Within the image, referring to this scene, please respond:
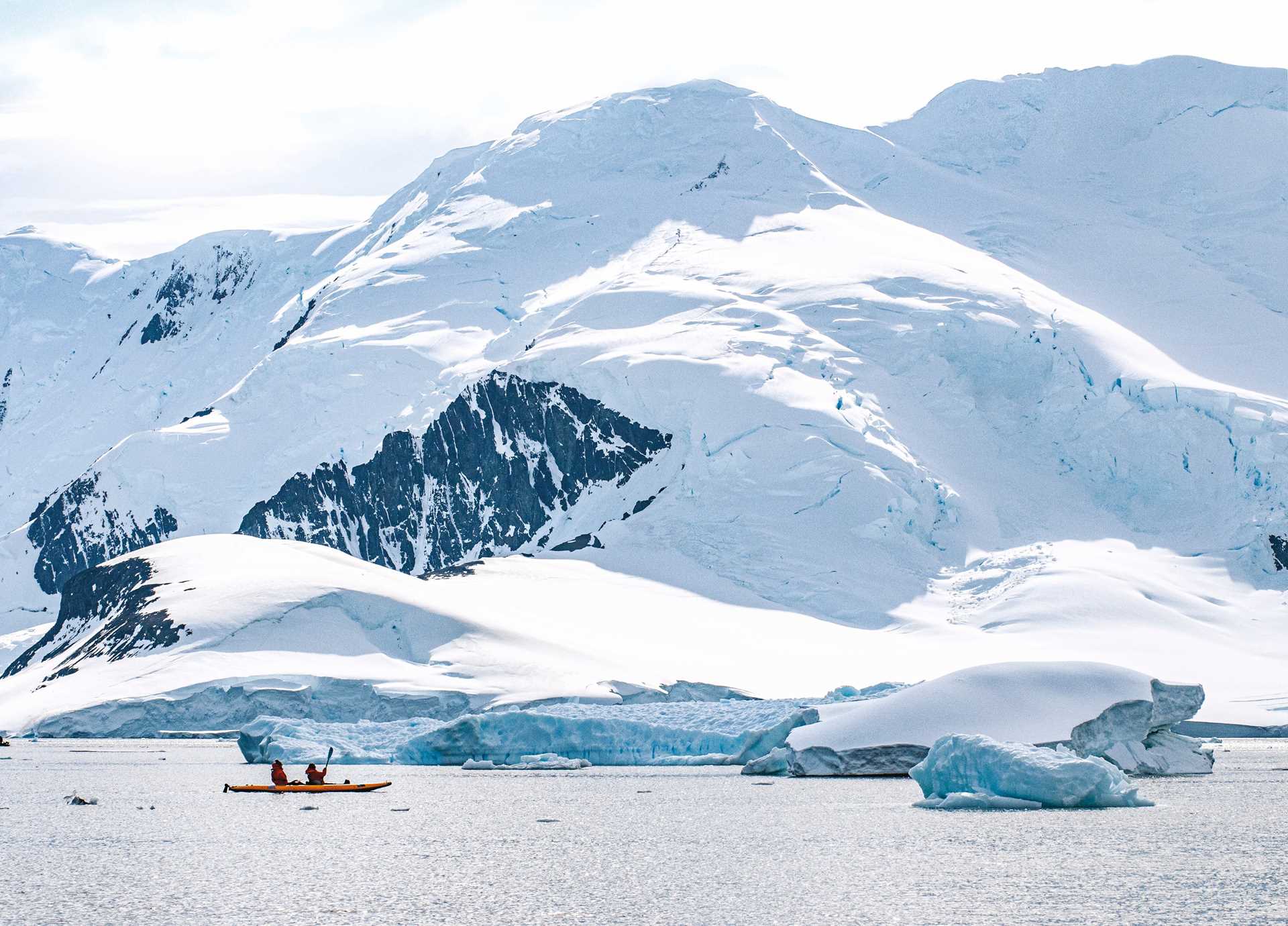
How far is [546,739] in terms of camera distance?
6203 cm

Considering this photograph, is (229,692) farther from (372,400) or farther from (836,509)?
(372,400)

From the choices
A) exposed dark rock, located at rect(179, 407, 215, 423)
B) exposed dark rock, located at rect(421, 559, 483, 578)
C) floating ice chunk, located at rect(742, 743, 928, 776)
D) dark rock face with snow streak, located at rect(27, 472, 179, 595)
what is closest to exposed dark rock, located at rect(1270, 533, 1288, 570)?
Answer: exposed dark rock, located at rect(421, 559, 483, 578)

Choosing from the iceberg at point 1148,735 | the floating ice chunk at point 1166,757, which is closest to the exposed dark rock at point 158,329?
the floating ice chunk at point 1166,757

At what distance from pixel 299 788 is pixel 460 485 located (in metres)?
85.5

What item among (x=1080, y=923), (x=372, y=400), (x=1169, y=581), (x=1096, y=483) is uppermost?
(x=372, y=400)

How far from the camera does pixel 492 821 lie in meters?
39.8

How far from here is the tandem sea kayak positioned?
4931 centimetres

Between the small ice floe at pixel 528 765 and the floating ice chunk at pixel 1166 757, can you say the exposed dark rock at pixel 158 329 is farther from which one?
the floating ice chunk at pixel 1166 757

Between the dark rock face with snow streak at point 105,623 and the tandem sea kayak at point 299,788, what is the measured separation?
39169 mm

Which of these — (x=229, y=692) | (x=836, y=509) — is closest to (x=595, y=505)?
(x=836, y=509)

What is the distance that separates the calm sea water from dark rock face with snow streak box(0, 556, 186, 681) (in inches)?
1563

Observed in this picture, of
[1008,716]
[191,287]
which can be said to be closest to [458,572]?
[1008,716]

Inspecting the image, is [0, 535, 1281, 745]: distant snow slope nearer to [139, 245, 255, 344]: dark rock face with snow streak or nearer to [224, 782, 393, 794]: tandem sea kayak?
[224, 782, 393, 794]: tandem sea kayak

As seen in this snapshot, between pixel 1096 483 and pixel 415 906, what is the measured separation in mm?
95579
